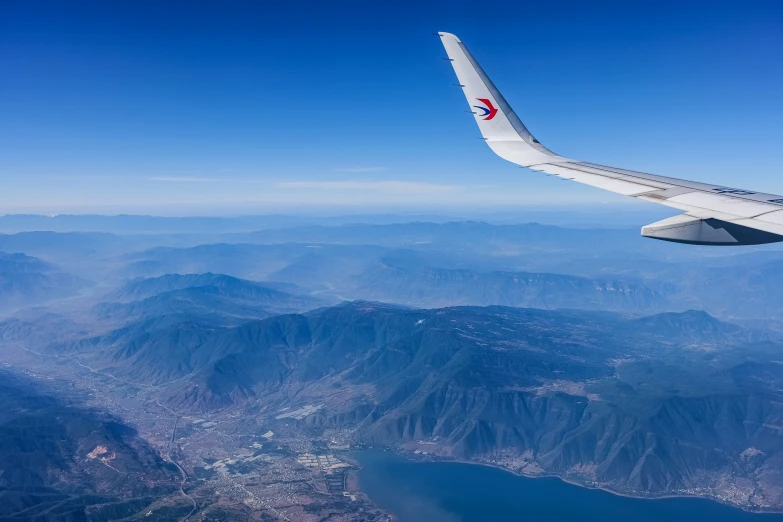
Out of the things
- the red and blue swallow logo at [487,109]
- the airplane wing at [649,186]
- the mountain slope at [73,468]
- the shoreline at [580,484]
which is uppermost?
the red and blue swallow logo at [487,109]

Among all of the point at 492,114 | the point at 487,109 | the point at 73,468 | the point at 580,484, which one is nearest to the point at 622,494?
the point at 580,484

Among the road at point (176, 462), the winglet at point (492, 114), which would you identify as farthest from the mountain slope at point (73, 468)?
the winglet at point (492, 114)

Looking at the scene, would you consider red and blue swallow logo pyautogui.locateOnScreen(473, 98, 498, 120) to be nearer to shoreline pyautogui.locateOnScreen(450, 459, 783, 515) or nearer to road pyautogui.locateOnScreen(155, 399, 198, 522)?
road pyautogui.locateOnScreen(155, 399, 198, 522)

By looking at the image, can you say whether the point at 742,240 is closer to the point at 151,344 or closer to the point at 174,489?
the point at 174,489

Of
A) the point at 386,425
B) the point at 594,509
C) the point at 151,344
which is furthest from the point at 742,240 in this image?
the point at 151,344

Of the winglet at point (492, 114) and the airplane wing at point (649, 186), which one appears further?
the winglet at point (492, 114)

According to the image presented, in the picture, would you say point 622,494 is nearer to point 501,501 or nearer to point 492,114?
point 501,501

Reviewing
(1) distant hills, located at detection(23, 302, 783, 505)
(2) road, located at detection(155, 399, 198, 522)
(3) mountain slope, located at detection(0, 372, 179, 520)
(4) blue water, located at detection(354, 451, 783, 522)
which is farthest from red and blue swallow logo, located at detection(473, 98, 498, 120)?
(1) distant hills, located at detection(23, 302, 783, 505)

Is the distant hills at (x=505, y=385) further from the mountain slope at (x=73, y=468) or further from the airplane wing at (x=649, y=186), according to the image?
the airplane wing at (x=649, y=186)
